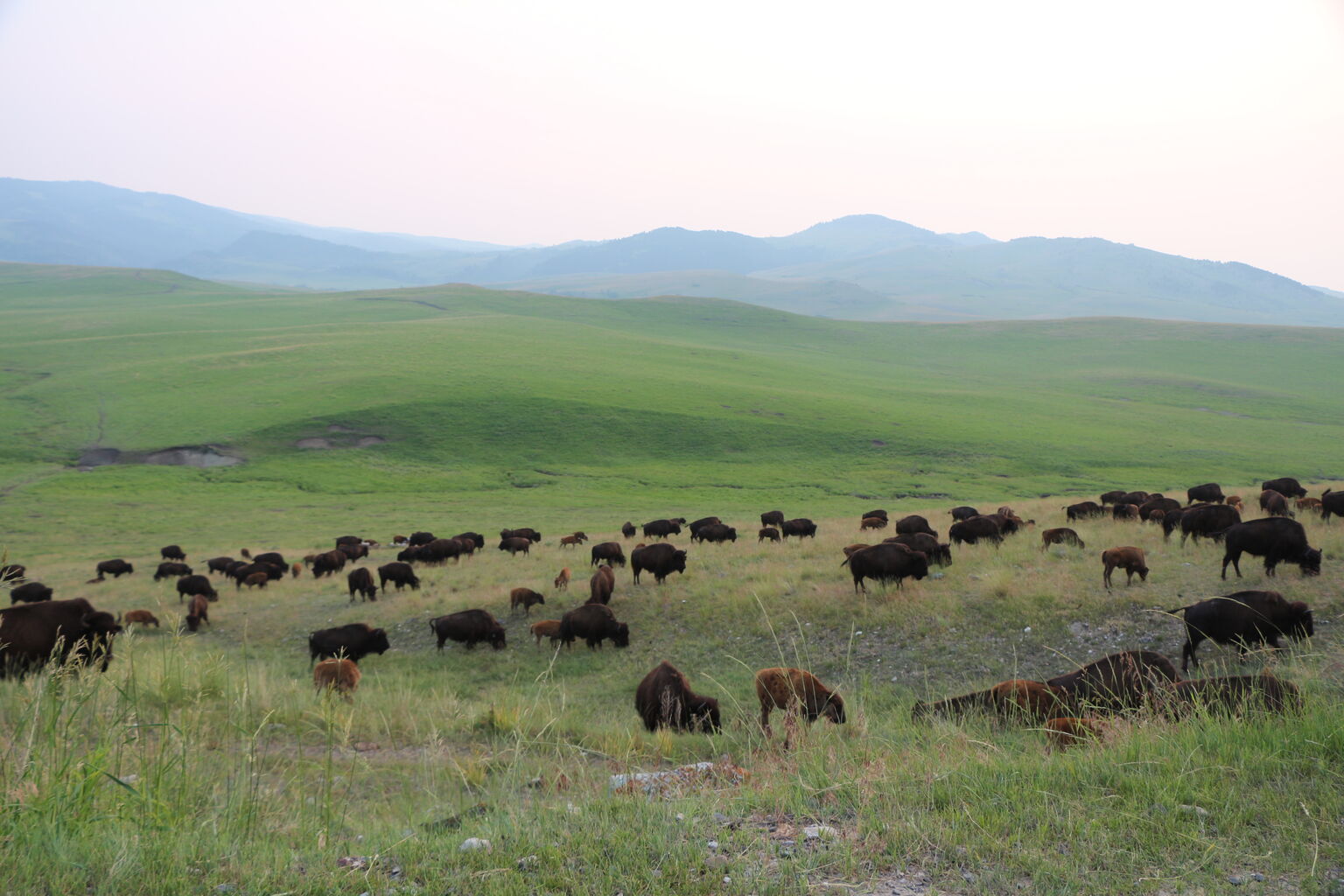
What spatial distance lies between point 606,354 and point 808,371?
27.1 meters

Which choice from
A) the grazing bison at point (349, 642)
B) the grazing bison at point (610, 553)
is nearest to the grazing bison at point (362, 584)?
the grazing bison at point (349, 642)

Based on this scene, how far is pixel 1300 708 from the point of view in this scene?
465 centimetres

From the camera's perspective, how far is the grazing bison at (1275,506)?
679 inches

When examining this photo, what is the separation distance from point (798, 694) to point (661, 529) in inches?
783

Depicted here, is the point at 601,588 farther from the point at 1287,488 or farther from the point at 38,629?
the point at 1287,488

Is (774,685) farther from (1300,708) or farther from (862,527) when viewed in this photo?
(862,527)

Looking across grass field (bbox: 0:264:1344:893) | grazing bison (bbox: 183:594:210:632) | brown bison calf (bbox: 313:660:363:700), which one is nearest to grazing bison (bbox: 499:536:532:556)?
grass field (bbox: 0:264:1344:893)

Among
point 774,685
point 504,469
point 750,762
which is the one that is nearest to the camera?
point 750,762

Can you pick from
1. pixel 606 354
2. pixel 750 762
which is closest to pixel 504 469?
pixel 606 354

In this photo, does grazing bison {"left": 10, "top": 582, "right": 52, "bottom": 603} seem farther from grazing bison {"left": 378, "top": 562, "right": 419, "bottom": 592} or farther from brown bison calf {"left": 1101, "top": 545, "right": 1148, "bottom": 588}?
brown bison calf {"left": 1101, "top": 545, "right": 1148, "bottom": 588}

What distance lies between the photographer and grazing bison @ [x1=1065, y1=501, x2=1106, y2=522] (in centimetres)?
2148

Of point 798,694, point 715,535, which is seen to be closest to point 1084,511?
point 715,535

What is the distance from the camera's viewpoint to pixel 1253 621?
9.11 m

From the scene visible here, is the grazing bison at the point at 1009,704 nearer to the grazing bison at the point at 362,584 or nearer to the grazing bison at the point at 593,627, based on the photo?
the grazing bison at the point at 593,627
